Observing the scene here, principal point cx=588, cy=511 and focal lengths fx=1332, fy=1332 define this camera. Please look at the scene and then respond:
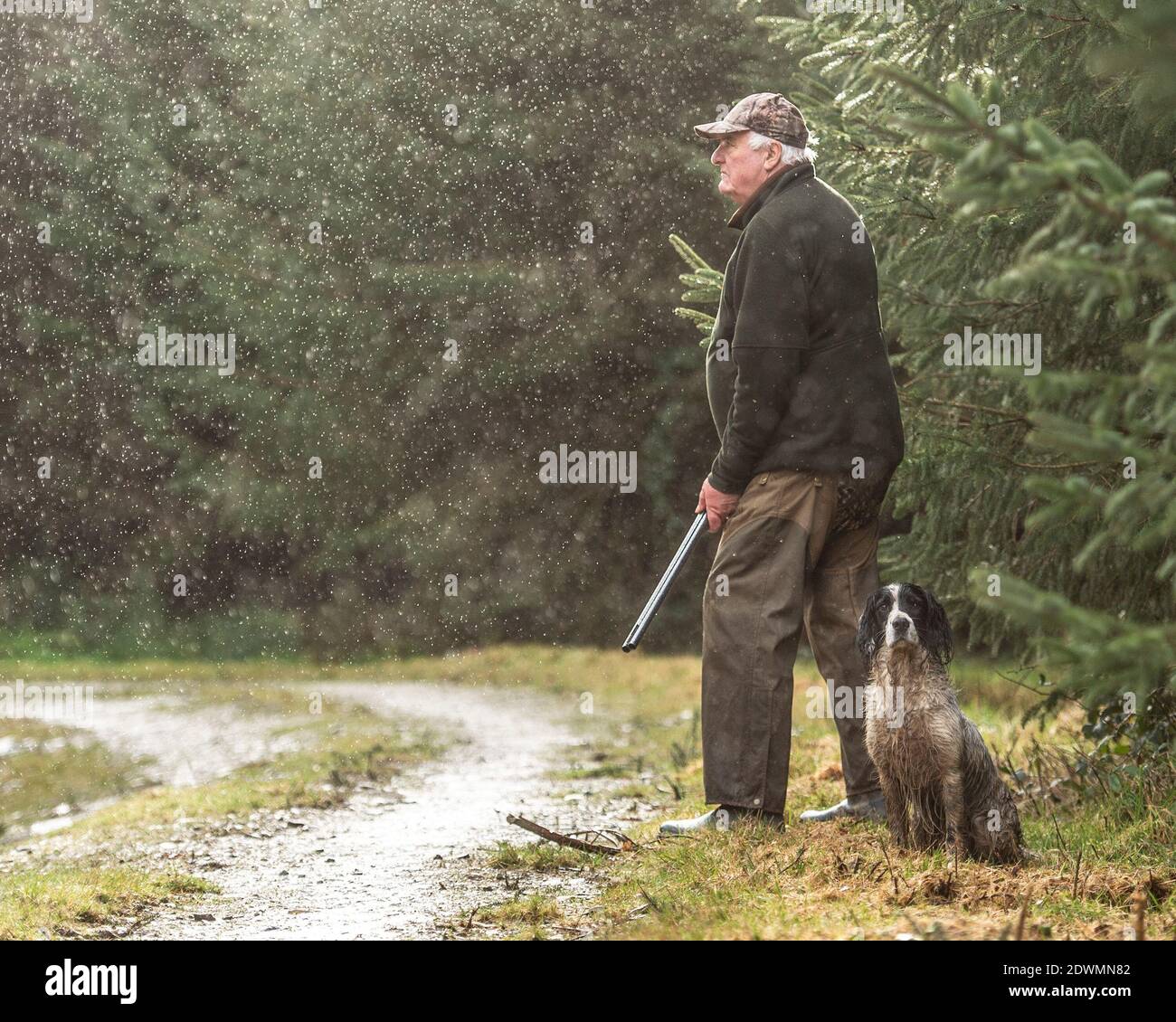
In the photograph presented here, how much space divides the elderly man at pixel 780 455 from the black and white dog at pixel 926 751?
0.57 m

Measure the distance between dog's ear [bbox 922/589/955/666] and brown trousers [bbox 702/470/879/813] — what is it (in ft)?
1.39

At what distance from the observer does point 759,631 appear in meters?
4.90

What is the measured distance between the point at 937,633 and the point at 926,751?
1.29 feet

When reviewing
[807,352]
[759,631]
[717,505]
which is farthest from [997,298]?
[759,631]

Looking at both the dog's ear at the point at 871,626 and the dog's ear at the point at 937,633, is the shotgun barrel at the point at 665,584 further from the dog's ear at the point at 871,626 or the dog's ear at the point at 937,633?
the dog's ear at the point at 937,633

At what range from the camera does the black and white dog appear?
4266 mm

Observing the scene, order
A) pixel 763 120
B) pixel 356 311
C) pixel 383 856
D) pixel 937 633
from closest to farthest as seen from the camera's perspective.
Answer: pixel 937 633, pixel 763 120, pixel 383 856, pixel 356 311

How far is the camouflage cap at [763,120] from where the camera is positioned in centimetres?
510

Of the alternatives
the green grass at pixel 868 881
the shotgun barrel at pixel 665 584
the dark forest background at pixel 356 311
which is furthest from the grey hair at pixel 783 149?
the dark forest background at pixel 356 311

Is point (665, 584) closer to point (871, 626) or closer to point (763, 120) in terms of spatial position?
point (871, 626)

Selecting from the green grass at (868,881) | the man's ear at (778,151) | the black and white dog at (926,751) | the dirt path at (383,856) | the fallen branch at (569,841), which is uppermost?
the man's ear at (778,151)

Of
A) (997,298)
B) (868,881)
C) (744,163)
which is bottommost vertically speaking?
(868,881)
